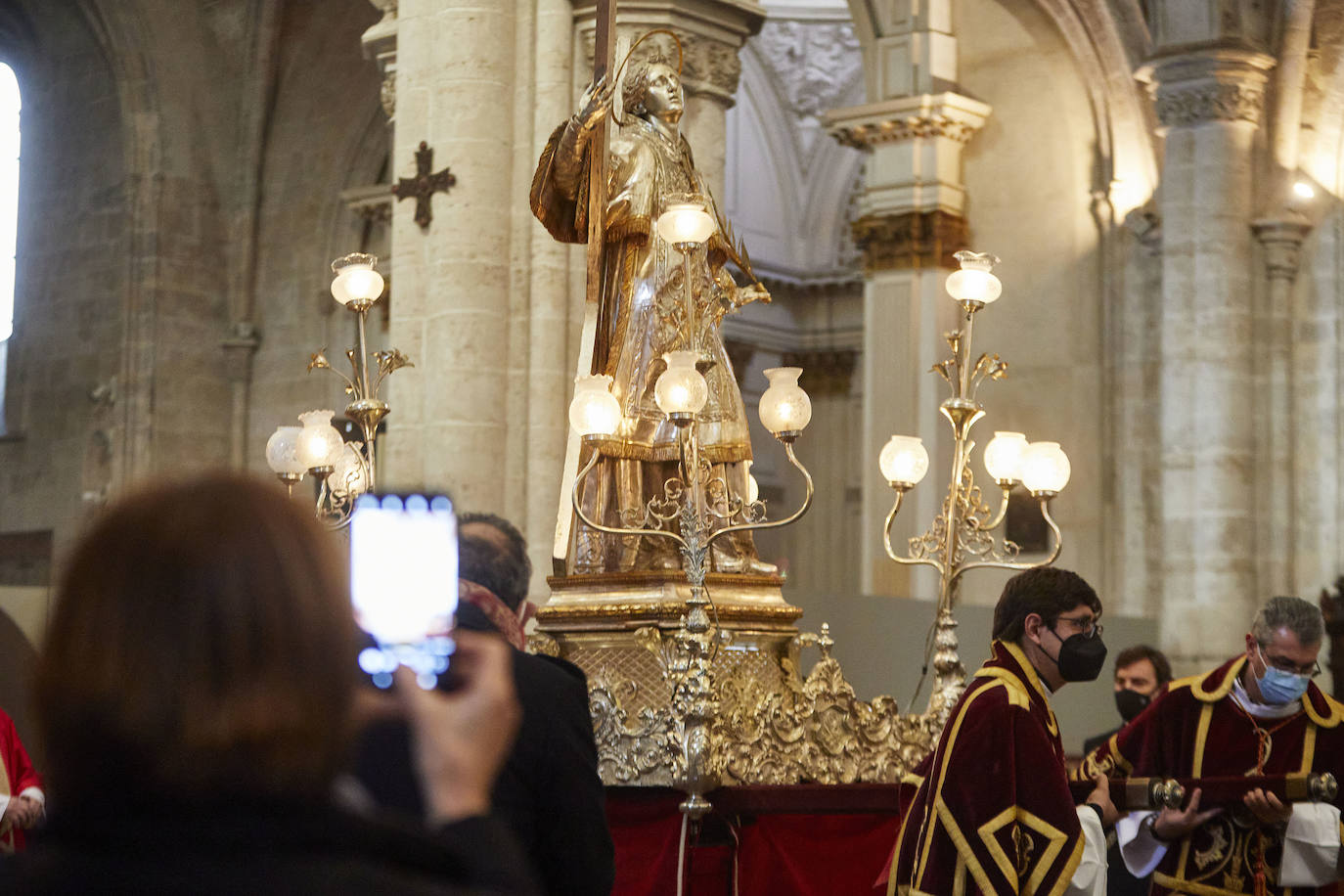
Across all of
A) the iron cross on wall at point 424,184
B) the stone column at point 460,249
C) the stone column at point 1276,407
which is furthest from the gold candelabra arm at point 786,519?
the stone column at point 1276,407

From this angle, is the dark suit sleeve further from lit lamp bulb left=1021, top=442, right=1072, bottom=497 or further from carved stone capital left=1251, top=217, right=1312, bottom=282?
carved stone capital left=1251, top=217, right=1312, bottom=282

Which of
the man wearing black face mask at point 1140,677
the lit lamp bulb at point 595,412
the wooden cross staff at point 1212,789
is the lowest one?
the wooden cross staff at point 1212,789

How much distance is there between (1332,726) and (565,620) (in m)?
2.90

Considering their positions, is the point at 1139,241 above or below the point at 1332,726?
above

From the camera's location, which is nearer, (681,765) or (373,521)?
(373,521)

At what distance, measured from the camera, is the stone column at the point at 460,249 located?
338 inches

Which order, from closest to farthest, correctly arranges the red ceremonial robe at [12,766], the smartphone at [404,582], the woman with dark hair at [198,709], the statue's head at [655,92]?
1. the woman with dark hair at [198,709]
2. the smartphone at [404,582]
3. the red ceremonial robe at [12,766]
4. the statue's head at [655,92]

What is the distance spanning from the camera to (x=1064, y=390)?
54.2 feet

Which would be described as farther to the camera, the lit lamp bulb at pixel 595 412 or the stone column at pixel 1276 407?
the stone column at pixel 1276 407

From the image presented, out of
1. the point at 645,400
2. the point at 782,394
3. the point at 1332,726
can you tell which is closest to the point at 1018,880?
the point at 1332,726

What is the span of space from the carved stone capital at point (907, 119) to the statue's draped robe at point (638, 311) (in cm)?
844

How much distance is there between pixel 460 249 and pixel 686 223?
8.31 ft

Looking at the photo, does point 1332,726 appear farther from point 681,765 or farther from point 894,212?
point 894,212

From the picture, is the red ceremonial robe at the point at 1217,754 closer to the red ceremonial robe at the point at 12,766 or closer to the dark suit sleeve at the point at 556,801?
the dark suit sleeve at the point at 556,801
